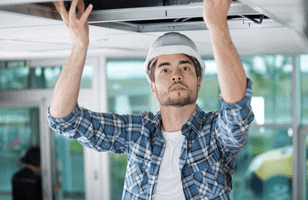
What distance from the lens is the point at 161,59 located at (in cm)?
136

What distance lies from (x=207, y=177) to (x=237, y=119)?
1.16 feet

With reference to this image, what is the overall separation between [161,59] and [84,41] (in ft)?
1.09

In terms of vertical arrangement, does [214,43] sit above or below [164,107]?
above

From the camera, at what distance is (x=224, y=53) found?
0.96m

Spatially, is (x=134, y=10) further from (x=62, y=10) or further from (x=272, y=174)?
(x=272, y=174)

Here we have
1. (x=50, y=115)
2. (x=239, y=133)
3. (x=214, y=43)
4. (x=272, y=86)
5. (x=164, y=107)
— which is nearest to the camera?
(x=214, y=43)

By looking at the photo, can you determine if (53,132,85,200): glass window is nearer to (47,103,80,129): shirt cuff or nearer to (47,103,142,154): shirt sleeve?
(47,103,142,154): shirt sleeve

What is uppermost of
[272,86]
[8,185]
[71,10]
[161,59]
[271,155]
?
[71,10]

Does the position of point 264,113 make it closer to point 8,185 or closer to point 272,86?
point 272,86

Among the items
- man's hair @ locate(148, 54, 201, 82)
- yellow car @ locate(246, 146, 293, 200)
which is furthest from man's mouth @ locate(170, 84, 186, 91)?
yellow car @ locate(246, 146, 293, 200)

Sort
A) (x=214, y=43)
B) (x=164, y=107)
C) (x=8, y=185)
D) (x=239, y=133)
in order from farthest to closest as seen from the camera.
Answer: (x=8, y=185)
(x=164, y=107)
(x=239, y=133)
(x=214, y=43)

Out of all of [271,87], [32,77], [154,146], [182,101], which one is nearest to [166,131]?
[154,146]

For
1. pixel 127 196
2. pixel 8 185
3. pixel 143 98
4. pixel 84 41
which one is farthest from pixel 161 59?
pixel 8 185

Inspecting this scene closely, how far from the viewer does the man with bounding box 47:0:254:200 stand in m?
1.25
